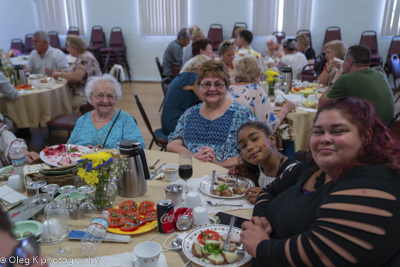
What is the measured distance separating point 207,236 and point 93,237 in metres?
0.42

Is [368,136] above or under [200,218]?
above

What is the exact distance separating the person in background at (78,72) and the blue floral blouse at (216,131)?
2765 mm

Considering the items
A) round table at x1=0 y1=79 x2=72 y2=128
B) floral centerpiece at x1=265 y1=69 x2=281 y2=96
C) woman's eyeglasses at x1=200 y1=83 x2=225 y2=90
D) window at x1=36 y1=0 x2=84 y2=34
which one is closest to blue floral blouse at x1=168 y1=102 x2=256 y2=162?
woman's eyeglasses at x1=200 y1=83 x2=225 y2=90

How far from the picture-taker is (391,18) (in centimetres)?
750

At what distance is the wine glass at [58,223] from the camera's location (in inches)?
43.5

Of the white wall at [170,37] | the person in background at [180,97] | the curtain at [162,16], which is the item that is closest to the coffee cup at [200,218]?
the person in background at [180,97]

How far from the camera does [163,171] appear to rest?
168 centimetres

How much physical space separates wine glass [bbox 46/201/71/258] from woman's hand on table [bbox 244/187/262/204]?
2.64ft

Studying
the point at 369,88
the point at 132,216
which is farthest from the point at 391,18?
the point at 132,216

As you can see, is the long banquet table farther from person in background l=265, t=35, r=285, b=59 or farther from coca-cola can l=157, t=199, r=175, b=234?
person in background l=265, t=35, r=285, b=59

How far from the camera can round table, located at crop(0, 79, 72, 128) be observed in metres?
3.75

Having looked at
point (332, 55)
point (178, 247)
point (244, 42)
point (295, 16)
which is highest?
point (295, 16)

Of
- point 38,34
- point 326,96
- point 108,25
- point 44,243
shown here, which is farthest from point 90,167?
point 108,25

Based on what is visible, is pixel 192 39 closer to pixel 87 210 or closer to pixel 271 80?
pixel 271 80
